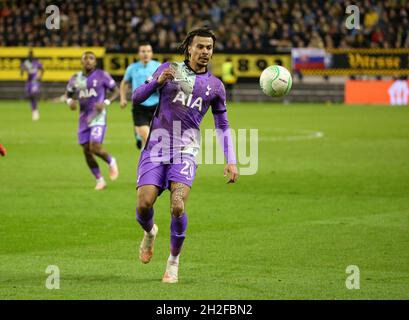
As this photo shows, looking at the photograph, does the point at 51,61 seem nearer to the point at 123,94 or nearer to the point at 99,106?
the point at 123,94

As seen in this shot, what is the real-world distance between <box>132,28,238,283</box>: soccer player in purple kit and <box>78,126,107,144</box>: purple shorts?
804 centimetres

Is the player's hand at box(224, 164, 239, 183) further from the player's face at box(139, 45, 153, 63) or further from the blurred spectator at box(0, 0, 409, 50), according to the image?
the blurred spectator at box(0, 0, 409, 50)

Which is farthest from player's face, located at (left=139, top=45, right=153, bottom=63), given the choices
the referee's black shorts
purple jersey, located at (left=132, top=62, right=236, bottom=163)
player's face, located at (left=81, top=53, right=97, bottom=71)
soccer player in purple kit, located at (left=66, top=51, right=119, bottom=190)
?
purple jersey, located at (left=132, top=62, right=236, bottom=163)

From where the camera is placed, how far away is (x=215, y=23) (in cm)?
4731

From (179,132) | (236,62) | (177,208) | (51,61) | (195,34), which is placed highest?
(51,61)

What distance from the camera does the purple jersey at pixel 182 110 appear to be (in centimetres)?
961

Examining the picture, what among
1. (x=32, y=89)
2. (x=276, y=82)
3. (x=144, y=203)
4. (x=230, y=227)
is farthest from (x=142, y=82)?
(x=32, y=89)

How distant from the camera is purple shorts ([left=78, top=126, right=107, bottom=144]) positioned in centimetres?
1767

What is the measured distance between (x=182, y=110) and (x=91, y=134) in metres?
8.25

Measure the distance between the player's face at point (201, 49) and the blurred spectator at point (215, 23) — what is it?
3558 cm

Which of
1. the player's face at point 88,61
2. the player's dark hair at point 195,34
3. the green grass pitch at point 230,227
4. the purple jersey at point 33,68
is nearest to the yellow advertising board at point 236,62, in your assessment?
the purple jersey at point 33,68

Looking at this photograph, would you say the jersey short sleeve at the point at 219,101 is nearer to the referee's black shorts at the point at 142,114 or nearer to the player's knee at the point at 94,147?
the player's knee at the point at 94,147
